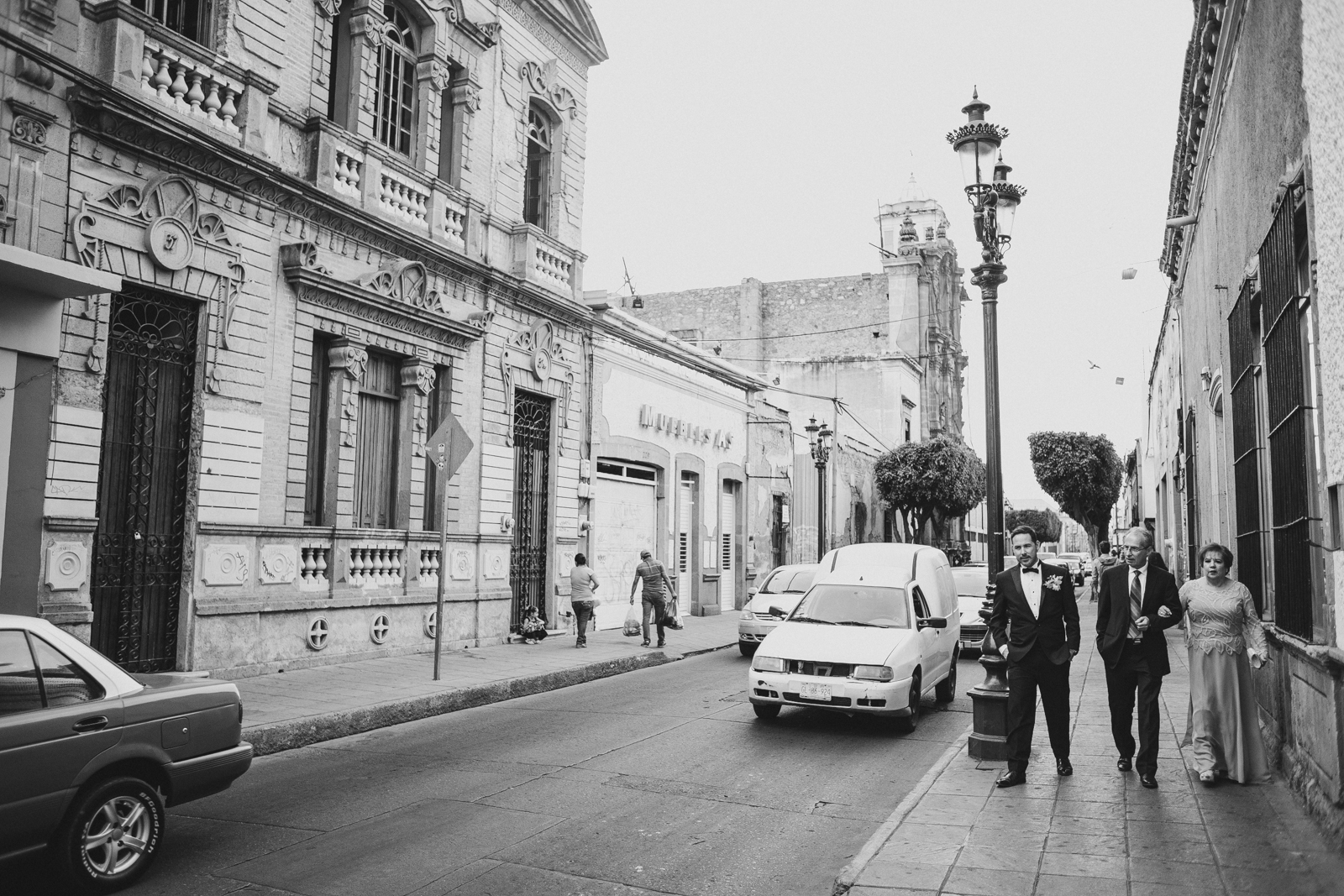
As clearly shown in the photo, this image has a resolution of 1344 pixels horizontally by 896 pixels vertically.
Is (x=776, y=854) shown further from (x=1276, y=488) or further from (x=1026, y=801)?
(x=1276, y=488)

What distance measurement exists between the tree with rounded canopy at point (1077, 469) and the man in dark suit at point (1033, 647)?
40815 millimetres

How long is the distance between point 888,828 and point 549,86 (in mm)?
16062

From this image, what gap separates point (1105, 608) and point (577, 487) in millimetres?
12942

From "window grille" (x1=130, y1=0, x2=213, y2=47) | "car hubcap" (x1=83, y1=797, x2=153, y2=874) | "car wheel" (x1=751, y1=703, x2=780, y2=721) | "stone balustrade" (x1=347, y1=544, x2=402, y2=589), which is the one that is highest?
"window grille" (x1=130, y1=0, x2=213, y2=47)

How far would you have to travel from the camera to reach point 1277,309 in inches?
282

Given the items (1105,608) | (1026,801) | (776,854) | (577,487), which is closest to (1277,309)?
(1105,608)

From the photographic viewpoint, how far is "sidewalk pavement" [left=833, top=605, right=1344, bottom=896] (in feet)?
17.1

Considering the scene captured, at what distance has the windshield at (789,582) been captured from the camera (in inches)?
683

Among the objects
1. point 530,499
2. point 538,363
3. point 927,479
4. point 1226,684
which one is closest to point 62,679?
point 1226,684

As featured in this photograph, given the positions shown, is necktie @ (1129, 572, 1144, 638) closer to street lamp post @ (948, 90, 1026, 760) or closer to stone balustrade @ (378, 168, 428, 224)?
street lamp post @ (948, 90, 1026, 760)

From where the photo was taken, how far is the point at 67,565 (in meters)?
9.88

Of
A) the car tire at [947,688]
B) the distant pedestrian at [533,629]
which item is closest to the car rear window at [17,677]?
the car tire at [947,688]

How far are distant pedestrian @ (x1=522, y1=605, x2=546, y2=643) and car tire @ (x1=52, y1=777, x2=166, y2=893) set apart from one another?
11.6 m

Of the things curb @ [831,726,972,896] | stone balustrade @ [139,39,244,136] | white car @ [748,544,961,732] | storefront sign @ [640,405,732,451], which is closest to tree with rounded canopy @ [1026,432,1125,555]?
storefront sign @ [640,405,732,451]
